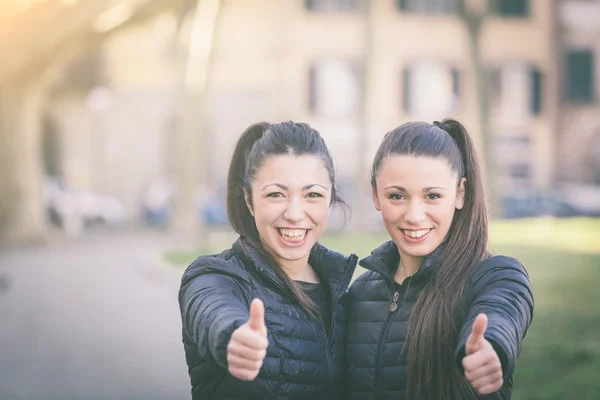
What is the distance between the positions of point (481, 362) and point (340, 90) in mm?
26329

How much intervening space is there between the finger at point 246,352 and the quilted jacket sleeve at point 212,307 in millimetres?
45

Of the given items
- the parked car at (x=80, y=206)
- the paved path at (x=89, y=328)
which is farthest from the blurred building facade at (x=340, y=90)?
the paved path at (x=89, y=328)

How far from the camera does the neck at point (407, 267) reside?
3.15m

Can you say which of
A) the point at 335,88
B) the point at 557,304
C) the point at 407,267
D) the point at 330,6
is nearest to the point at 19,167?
the point at 557,304

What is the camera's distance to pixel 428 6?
29297 mm

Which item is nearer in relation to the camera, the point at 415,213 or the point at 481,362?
the point at 481,362

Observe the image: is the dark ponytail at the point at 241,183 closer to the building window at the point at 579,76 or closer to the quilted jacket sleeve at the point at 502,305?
the quilted jacket sleeve at the point at 502,305

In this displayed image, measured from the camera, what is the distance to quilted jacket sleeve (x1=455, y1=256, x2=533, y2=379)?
2.39 meters

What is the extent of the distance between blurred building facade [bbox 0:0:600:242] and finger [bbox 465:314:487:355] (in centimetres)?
2383

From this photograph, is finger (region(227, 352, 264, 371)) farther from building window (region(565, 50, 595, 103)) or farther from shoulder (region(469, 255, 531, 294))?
building window (region(565, 50, 595, 103))

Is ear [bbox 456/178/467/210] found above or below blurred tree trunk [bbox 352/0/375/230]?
below

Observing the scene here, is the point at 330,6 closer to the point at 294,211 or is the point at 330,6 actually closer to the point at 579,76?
the point at 579,76

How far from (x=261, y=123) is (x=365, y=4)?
2582cm

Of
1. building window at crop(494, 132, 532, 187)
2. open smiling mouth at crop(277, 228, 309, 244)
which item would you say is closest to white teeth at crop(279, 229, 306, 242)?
open smiling mouth at crop(277, 228, 309, 244)
